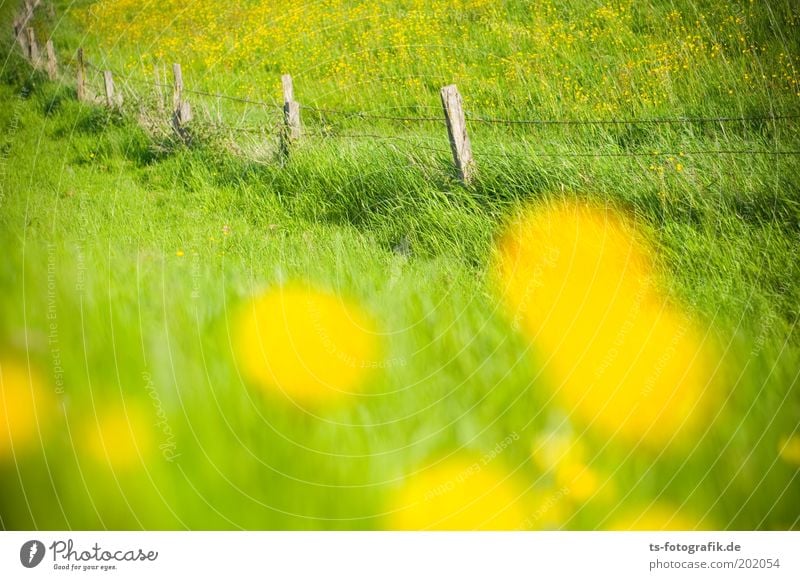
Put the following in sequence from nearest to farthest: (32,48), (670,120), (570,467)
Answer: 1. (570,467)
2. (32,48)
3. (670,120)

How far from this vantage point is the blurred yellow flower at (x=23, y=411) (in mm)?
1726

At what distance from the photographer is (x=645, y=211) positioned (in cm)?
196

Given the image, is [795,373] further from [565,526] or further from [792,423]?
[565,526]

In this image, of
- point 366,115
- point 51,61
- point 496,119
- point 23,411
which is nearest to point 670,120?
point 496,119

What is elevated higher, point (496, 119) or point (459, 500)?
point (496, 119)

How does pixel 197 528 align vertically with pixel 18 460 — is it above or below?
below

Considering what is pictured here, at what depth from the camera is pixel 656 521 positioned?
1747 millimetres

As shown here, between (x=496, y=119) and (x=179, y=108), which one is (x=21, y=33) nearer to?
(x=179, y=108)

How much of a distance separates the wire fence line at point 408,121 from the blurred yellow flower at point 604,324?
0.31 meters

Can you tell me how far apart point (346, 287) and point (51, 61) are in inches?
47.5

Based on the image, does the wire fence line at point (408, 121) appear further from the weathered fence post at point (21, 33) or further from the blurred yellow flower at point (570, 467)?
the blurred yellow flower at point (570, 467)

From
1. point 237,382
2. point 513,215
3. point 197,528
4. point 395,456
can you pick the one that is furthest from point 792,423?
point 197,528

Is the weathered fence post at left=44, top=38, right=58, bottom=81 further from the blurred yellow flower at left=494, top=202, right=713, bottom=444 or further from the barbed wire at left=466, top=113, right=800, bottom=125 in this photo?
the barbed wire at left=466, top=113, right=800, bottom=125

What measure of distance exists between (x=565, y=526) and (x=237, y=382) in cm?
101
